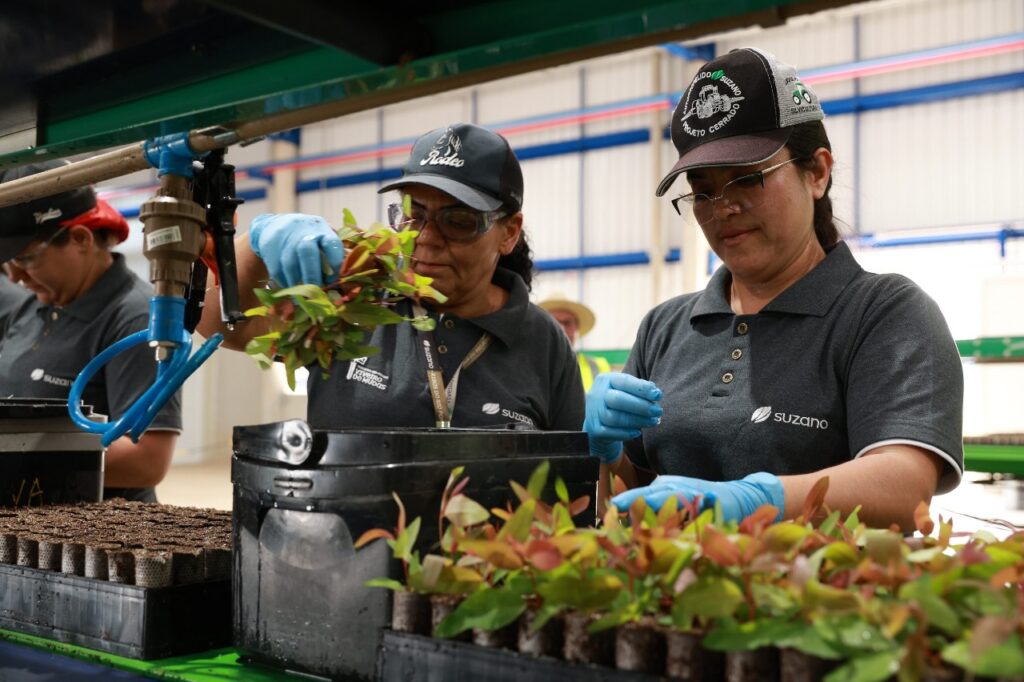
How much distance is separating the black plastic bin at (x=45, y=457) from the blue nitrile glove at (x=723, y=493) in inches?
45.6

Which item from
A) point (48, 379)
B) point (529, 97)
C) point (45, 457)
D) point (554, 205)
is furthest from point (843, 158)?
point (45, 457)

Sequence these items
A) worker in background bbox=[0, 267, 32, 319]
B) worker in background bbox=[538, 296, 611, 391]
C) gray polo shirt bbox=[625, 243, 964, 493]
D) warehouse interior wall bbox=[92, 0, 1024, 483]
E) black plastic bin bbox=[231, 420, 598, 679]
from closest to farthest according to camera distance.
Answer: black plastic bin bbox=[231, 420, 598, 679] → gray polo shirt bbox=[625, 243, 964, 493] → worker in background bbox=[0, 267, 32, 319] → worker in background bbox=[538, 296, 611, 391] → warehouse interior wall bbox=[92, 0, 1024, 483]

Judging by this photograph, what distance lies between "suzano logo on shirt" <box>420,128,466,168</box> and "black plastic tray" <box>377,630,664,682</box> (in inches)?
43.7

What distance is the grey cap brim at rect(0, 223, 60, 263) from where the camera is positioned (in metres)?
2.28

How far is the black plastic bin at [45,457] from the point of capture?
67.7 inches

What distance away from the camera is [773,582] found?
790 millimetres

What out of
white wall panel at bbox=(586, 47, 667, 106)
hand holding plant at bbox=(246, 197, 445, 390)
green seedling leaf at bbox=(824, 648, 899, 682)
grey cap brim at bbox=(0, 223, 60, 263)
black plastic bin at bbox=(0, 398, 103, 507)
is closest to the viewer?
green seedling leaf at bbox=(824, 648, 899, 682)

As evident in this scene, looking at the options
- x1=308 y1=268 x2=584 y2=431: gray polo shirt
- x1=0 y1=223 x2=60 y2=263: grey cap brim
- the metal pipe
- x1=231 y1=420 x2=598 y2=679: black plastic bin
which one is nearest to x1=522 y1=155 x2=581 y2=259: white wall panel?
x1=0 y1=223 x2=60 y2=263: grey cap brim

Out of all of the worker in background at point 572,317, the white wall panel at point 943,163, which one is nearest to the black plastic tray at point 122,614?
the worker in background at point 572,317

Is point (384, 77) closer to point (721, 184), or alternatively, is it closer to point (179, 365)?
point (179, 365)

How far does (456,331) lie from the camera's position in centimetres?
193

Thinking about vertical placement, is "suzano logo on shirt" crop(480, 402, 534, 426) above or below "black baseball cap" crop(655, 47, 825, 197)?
below

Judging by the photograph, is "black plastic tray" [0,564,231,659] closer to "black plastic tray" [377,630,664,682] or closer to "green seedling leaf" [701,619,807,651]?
"black plastic tray" [377,630,664,682]

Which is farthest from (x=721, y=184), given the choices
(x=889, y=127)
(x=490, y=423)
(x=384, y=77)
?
(x=889, y=127)
